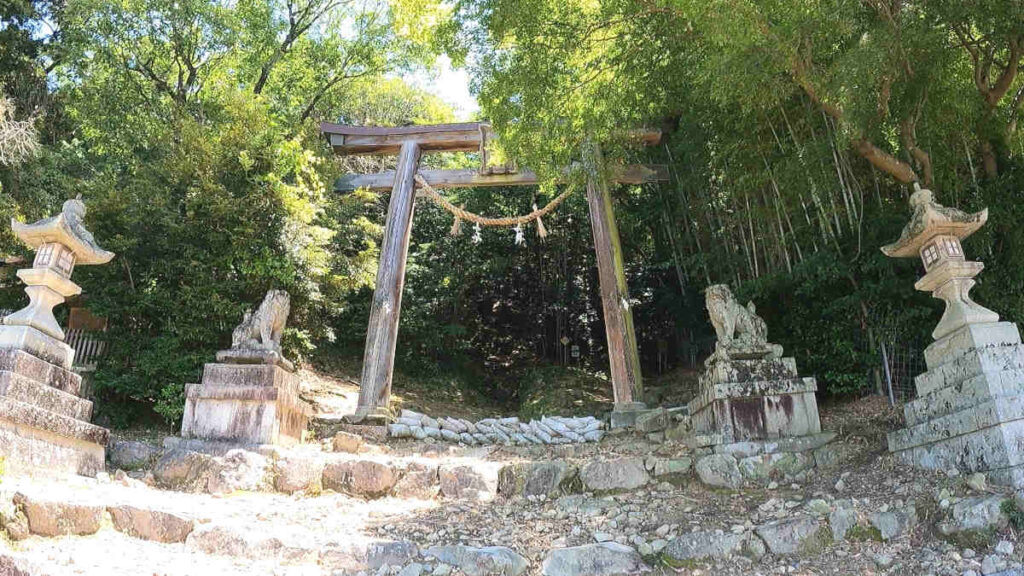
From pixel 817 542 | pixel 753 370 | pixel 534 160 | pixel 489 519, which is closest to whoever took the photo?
pixel 817 542

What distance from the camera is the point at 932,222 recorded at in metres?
4.78

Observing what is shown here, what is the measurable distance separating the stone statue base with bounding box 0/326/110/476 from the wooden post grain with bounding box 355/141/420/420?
3.19m

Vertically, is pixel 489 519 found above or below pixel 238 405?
below

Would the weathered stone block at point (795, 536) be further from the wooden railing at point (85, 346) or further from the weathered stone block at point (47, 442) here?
the wooden railing at point (85, 346)

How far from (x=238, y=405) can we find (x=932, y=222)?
5.79 meters

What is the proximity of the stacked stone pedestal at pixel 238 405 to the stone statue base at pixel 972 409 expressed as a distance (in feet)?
16.6

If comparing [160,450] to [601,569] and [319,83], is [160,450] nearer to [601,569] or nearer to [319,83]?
[601,569]

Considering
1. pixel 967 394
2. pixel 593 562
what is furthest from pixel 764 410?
pixel 593 562

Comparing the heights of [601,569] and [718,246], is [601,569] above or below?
below

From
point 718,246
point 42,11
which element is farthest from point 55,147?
point 718,246

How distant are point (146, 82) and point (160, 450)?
8.09 meters

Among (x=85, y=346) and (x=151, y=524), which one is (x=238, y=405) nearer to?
(x=151, y=524)

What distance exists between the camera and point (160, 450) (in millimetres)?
5887

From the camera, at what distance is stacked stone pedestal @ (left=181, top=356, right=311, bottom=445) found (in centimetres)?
586
